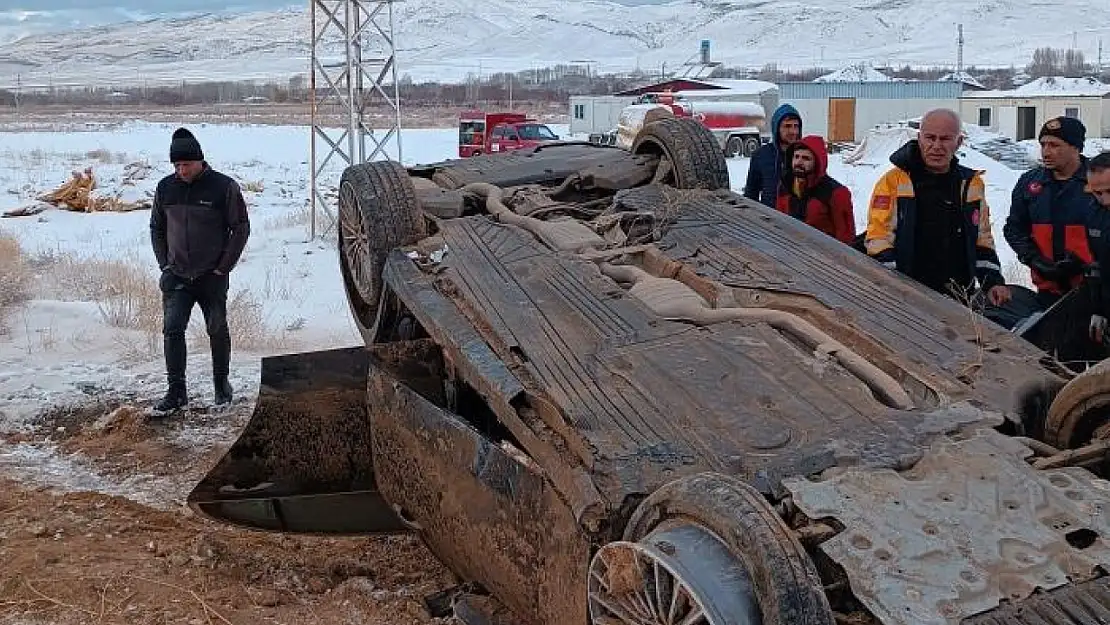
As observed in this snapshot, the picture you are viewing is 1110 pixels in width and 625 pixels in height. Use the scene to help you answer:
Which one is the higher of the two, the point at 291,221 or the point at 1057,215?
the point at 1057,215

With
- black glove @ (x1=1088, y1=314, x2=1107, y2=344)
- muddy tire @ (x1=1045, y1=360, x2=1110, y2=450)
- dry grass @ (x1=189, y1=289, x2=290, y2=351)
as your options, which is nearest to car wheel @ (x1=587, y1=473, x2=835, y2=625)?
muddy tire @ (x1=1045, y1=360, x2=1110, y2=450)

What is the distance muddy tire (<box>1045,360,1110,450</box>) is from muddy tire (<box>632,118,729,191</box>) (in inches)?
116

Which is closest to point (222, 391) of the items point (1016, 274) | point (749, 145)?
point (1016, 274)

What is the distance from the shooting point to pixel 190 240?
7.18m

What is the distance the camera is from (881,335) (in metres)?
4.32

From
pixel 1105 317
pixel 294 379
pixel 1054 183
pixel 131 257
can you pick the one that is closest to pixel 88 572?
pixel 294 379

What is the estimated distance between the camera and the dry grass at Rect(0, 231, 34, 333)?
1039 cm

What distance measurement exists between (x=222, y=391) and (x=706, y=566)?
5.26 meters

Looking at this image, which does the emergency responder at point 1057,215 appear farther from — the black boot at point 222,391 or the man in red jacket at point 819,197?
the black boot at point 222,391

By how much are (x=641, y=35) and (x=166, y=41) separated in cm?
6204

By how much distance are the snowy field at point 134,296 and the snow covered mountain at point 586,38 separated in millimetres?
93156

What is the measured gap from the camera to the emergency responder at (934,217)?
538 centimetres

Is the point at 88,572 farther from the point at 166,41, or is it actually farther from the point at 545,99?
the point at 166,41

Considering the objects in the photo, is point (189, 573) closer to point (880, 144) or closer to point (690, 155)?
point (690, 155)
